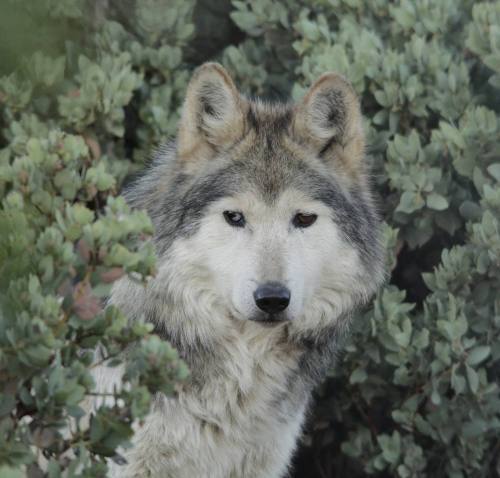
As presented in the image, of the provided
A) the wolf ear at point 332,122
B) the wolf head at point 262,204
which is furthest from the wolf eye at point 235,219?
the wolf ear at point 332,122

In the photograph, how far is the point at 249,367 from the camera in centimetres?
409

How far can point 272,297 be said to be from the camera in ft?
11.7

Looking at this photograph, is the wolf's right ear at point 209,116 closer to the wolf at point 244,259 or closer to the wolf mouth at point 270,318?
the wolf at point 244,259

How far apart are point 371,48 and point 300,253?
189 cm

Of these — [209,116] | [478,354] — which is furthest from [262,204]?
[478,354]

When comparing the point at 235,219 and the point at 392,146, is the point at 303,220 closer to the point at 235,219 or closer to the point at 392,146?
the point at 235,219

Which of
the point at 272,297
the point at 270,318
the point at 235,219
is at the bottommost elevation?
the point at 270,318

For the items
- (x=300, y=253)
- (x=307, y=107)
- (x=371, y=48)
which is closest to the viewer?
(x=300, y=253)

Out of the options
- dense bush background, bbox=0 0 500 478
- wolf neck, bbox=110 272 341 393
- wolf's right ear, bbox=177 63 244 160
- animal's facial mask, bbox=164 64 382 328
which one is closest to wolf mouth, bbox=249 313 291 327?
animal's facial mask, bbox=164 64 382 328

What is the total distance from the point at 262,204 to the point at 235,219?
0.13 m

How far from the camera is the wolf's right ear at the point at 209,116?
3.99m

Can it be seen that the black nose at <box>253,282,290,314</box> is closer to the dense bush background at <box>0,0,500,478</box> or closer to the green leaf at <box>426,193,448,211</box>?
the dense bush background at <box>0,0,500,478</box>

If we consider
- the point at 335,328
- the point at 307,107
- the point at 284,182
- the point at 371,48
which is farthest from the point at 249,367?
the point at 371,48

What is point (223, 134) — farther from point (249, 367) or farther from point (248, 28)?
point (248, 28)
